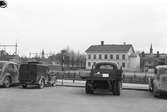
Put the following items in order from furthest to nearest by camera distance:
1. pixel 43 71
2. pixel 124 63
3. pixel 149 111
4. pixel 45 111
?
pixel 124 63
pixel 43 71
pixel 149 111
pixel 45 111

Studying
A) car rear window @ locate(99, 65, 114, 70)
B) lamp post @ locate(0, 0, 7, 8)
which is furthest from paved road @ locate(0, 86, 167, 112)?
lamp post @ locate(0, 0, 7, 8)

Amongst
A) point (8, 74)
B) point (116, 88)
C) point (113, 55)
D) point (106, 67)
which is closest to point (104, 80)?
point (116, 88)

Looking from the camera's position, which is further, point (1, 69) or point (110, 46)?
point (110, 46)

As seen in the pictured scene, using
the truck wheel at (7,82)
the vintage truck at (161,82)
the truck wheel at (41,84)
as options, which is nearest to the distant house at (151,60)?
the truck wheel at (41,84)

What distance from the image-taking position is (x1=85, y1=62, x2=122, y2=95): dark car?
14578mm

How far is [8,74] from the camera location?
17781 mm

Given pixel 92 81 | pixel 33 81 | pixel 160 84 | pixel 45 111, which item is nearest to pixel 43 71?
pixel 33 81

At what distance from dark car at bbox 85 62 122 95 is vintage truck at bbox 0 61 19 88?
19.0 ft

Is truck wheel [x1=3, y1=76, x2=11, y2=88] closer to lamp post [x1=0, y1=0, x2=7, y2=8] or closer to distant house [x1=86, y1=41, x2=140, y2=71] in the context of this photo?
lamp post [x1=0, y1=0, x2=7, y2=8]

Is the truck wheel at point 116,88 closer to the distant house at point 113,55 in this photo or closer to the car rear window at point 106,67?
the car rear window at point 106,67

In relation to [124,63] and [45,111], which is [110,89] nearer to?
[45,111]

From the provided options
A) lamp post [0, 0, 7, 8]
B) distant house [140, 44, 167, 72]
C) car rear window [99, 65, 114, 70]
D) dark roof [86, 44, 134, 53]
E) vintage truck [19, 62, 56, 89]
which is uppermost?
dark roof [86, 44, 134, 53]

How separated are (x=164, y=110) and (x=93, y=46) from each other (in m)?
82.5

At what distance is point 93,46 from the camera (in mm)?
92062
